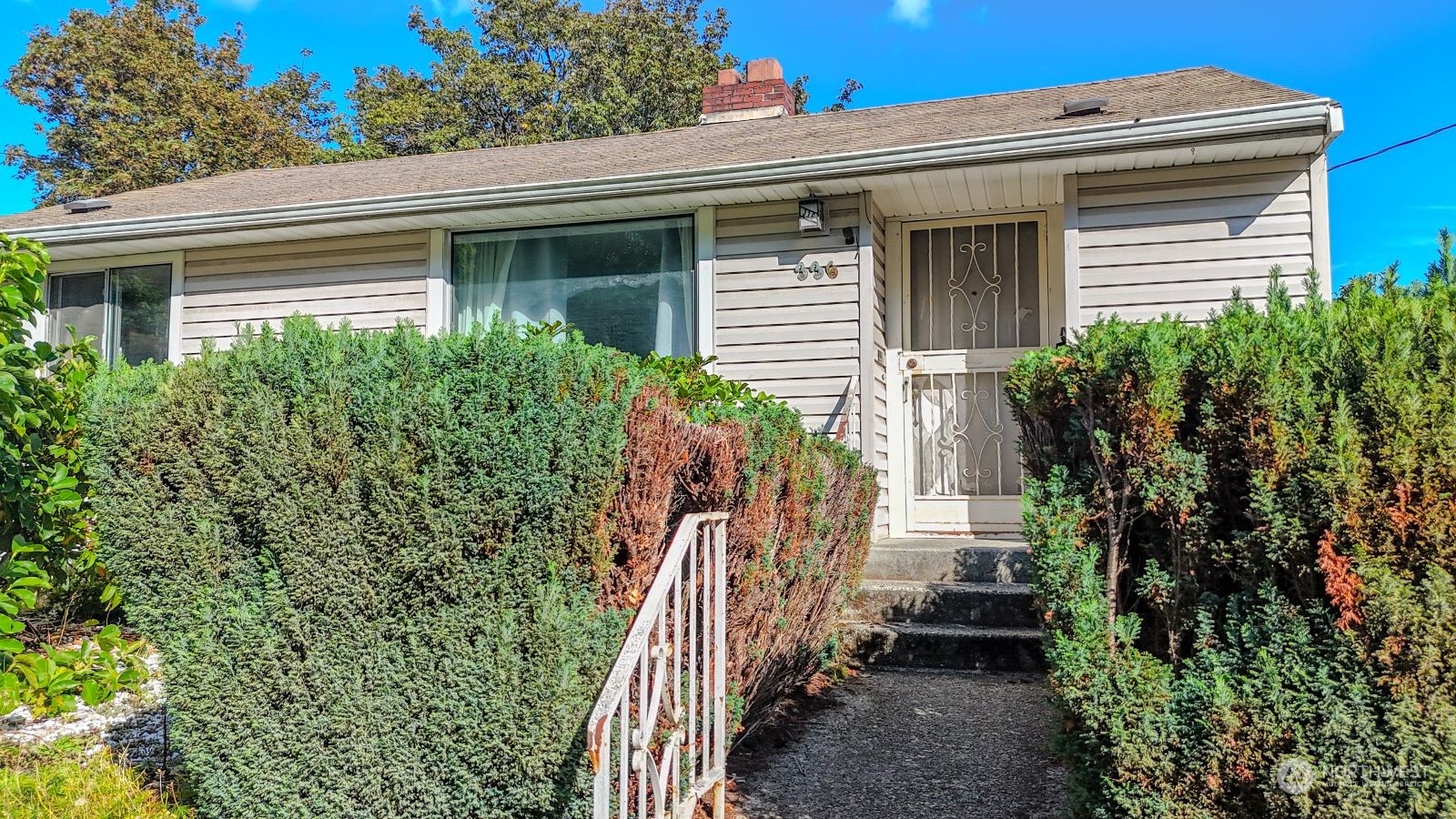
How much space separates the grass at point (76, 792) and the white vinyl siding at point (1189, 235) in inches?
214

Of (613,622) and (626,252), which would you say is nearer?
(613,622)

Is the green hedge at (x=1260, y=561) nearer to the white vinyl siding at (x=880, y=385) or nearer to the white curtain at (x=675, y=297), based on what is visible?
the white vinyl siding at (x=880, y=385)

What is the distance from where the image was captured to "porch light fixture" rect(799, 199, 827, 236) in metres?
6.53

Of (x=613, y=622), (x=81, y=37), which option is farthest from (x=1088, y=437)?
(x=81, y=37)

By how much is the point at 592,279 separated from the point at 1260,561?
584cm

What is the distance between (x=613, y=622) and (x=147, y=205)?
812 cm

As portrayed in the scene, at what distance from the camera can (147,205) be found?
854 cm

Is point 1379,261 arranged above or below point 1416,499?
above

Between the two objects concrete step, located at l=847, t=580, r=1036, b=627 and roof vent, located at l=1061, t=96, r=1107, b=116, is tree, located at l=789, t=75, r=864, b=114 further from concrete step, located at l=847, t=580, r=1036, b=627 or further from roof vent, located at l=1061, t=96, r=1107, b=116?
concrete step, located at l=847, t=580, r=1036, b=627

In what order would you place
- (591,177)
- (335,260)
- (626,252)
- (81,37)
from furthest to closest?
(81,37) < (335,260) < (626,252) < (591,177)

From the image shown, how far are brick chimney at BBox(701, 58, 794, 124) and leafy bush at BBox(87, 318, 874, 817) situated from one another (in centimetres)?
696

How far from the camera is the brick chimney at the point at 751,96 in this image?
936cm

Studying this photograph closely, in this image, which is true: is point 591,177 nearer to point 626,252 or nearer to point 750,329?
point 626,252

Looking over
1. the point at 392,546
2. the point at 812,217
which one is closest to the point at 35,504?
the point at 392,546
